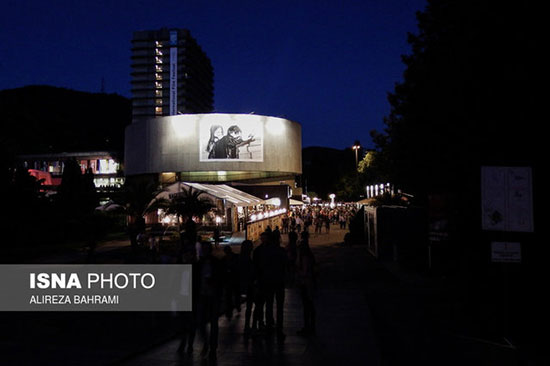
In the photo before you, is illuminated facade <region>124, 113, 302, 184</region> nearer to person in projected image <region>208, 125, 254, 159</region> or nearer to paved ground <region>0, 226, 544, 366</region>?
person in projected image <region>208, 125, 254, 159</region>

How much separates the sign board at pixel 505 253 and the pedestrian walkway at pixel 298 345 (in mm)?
2568

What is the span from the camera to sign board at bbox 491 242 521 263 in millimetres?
7762

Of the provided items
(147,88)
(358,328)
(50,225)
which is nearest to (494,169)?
(358,328)

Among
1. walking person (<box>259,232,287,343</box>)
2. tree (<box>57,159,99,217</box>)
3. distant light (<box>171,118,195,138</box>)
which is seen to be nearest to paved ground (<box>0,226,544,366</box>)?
walking person (<box>259,232,287,343</box>)

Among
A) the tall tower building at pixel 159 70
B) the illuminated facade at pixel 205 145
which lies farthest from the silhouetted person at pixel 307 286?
the tall tower building at pixel 159 70

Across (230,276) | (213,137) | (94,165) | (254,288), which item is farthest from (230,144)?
(254,288)

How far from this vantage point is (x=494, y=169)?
25.7ft

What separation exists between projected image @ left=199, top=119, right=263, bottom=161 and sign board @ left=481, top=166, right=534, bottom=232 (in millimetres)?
52233

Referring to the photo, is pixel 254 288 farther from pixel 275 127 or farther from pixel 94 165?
pixel 94 165

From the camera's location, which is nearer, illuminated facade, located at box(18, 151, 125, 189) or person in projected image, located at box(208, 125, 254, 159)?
person in projected image, located at box(208, 125, 254, 159)

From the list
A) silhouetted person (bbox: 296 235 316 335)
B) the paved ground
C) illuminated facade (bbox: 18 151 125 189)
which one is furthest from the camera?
illuminated facade (bbox: 18 151 125 189)

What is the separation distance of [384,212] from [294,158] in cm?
4810

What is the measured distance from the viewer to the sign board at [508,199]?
25.2 feet

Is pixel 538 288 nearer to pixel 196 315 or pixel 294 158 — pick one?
pixel 196 315
